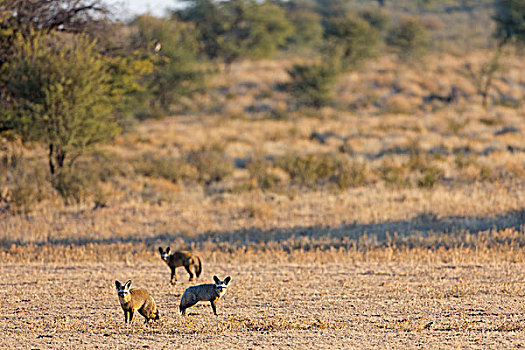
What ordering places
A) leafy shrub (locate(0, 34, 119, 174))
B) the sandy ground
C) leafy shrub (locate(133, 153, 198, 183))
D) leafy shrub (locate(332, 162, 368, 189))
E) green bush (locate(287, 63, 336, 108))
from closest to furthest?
the sandy ground, leafy shrub (locate(0, 34, 119, 174)), leafy shrub (locate(332, 162, 368, 189)), leafy shrub (locate(133, 153, 198, 183)), green bush (locate(287, 63, 336, 108))

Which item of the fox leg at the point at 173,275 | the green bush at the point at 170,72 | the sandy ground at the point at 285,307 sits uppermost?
the green bush at the point at 170,72

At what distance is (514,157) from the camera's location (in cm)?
2138

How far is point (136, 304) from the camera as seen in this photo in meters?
6.80

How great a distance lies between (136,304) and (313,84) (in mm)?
29141

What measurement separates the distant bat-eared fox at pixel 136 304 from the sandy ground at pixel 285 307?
0.15 metres

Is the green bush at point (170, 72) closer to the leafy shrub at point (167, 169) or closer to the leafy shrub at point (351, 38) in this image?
the leafy shrub at point (167, 169)

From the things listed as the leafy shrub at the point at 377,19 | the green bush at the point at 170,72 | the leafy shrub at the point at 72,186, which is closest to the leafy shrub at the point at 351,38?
the leafy shrub at the point at 377,19

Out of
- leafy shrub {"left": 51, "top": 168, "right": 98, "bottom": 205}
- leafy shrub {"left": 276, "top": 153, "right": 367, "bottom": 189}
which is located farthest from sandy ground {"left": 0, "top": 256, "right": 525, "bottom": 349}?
leafy shrub {"left": 276, "top": 153, "right": 367, "bottom": 189}

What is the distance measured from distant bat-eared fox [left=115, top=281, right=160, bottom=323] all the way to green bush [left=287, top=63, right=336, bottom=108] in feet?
93.6

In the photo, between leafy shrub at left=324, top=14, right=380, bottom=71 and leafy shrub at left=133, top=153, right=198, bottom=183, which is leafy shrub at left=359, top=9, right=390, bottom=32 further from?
leafy shrub at left=133, top=153, right=198, bottom=183

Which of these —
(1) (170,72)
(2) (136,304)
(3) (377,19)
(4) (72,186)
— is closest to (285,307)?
(2) (136,304)

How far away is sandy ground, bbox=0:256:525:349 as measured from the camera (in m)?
6.27

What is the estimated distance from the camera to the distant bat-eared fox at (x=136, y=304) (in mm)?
6643

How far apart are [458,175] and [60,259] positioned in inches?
527
